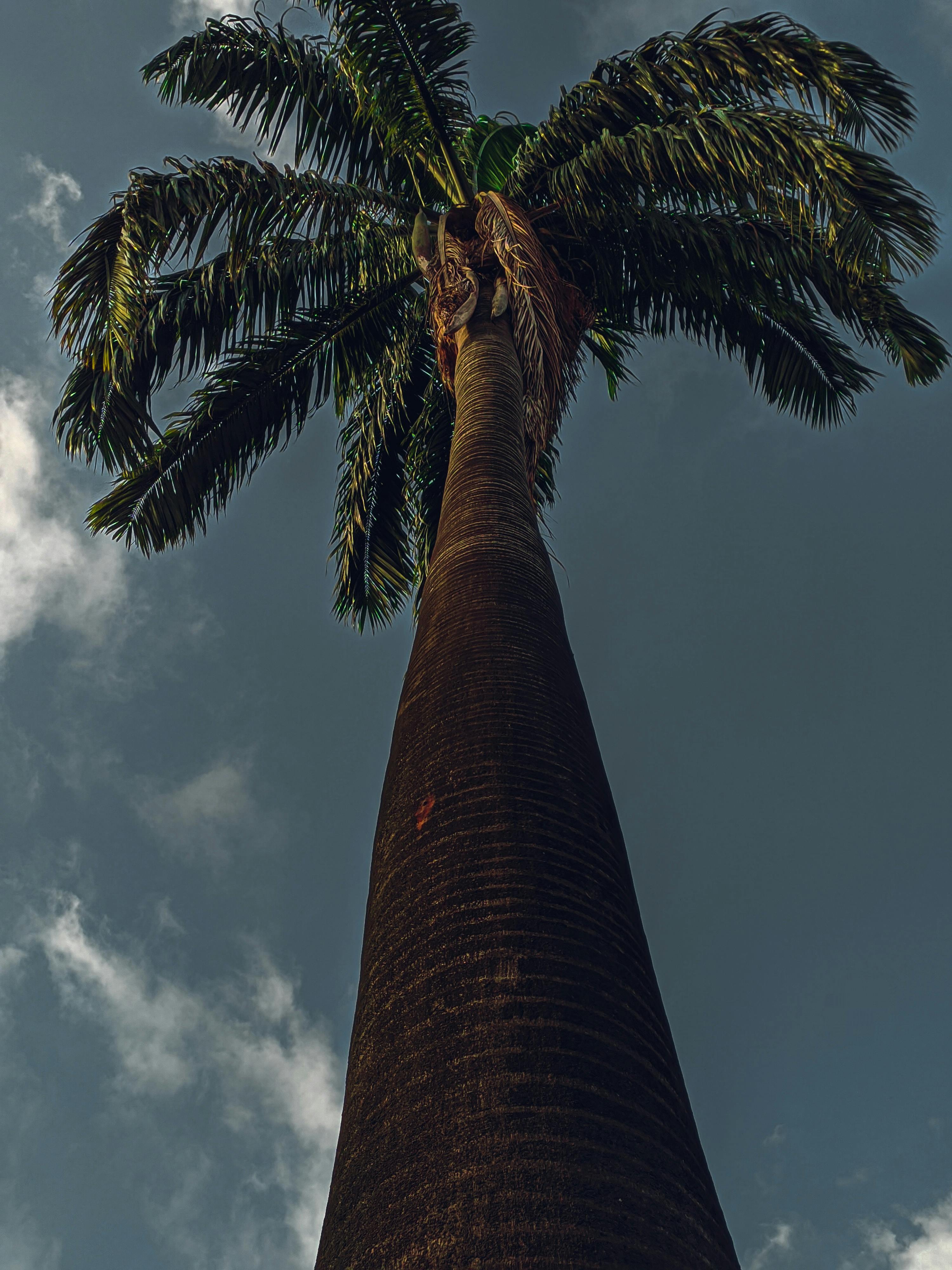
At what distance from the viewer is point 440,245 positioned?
23.7 feet

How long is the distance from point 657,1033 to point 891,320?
22.6 feet

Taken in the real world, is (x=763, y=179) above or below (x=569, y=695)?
above

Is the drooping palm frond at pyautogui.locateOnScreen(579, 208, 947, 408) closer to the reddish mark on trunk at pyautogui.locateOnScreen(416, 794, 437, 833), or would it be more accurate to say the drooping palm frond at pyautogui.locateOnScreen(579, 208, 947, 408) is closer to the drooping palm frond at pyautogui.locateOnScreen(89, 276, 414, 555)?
the drooping palm frond at pyautogui.locateOnScreen(89, 276, 414, 555)

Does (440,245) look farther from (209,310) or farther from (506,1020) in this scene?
(506,1020)

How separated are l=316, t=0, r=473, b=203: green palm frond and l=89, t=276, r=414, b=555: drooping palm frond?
133cm

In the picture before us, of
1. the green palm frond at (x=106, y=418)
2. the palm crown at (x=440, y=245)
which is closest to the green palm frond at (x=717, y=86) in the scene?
the palm crown at (x=440, y=245)

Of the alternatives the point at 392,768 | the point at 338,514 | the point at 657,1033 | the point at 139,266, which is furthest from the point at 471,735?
the point at 338,514

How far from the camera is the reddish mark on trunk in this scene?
2730 millimetres

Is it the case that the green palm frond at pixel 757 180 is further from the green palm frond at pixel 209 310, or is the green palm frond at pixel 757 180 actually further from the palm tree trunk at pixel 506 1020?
the palm tree trunk at pixel 506 1020

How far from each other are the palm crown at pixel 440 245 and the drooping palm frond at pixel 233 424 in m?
0.02

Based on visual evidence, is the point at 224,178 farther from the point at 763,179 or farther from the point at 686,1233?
the point at 686,1233

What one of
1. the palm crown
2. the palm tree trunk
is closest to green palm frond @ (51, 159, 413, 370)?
the palm crown

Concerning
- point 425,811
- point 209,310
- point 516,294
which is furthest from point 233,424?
point 425,811

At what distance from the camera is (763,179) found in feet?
22.4
